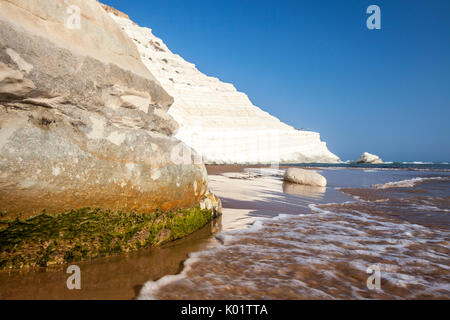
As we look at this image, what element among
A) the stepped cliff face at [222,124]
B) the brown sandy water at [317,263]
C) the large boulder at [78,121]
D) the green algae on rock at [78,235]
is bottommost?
the brown sandy water at [317,263]

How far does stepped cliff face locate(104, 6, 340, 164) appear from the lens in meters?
31.6

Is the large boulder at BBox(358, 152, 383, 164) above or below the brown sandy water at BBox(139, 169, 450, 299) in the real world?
above

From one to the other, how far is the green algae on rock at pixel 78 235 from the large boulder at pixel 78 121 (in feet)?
0.33

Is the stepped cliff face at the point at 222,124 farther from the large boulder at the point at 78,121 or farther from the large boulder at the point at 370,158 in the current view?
the large boulder at the point at 78,121

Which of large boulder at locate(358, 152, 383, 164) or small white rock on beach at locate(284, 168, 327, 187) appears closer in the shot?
small white rock on beach at locate(284, 168, 327, 187)

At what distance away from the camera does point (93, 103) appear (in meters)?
2.63

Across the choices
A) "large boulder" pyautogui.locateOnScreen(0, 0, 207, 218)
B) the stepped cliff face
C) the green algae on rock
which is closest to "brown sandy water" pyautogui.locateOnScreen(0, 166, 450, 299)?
the green algae on rock

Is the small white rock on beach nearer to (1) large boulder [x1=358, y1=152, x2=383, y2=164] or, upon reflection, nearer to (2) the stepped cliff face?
(2) the stepped cliff face

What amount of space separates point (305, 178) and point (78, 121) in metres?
9.05

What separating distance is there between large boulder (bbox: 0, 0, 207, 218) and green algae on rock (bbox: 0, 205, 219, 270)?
0.10 m

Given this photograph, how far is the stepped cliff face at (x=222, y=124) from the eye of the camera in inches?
1243

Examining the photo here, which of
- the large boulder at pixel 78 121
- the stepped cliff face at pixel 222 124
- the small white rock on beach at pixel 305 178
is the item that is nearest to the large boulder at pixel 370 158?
the stepped cliff face at pixel 222 124

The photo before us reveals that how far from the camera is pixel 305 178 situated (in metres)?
10.1

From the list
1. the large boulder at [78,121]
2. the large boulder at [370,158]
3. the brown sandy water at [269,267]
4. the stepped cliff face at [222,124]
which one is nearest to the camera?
the brown sandy water at [269,267]
